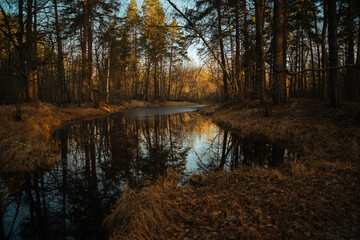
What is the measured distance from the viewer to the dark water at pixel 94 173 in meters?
3.26

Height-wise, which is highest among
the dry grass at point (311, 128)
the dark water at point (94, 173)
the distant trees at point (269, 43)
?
the distant trees at point (269, 43)

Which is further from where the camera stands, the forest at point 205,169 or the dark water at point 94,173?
the dark water at point 94,173

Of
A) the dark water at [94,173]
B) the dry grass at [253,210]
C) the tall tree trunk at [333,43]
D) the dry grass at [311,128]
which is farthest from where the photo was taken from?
the tall tree trunk at [333,43]

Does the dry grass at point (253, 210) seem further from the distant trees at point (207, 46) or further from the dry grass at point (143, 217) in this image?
the distant trees at point (207, 46)

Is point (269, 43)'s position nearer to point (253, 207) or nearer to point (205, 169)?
point (205, 169)

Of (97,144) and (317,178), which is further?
(97,144)

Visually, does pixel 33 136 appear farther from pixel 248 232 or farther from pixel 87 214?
pixel 248 232

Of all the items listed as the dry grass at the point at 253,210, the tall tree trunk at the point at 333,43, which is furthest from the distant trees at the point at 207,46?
the dry grass at the point at 253,210

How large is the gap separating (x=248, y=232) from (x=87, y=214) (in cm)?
298

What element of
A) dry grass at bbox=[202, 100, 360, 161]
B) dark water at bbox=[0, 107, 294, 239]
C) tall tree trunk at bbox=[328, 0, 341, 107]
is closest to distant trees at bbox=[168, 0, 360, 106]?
tall tree trunk at bbox=[328, 0, 341, 107]

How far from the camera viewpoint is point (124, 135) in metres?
10.5

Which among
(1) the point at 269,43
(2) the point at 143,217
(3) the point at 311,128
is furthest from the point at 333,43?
(2) the point at 143,217

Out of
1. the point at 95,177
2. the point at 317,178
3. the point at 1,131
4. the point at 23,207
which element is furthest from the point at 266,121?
the point at 1,131

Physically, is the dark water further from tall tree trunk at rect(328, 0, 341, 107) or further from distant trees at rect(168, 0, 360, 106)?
tall tree trunk at rect(328, 0, 341, 107)
